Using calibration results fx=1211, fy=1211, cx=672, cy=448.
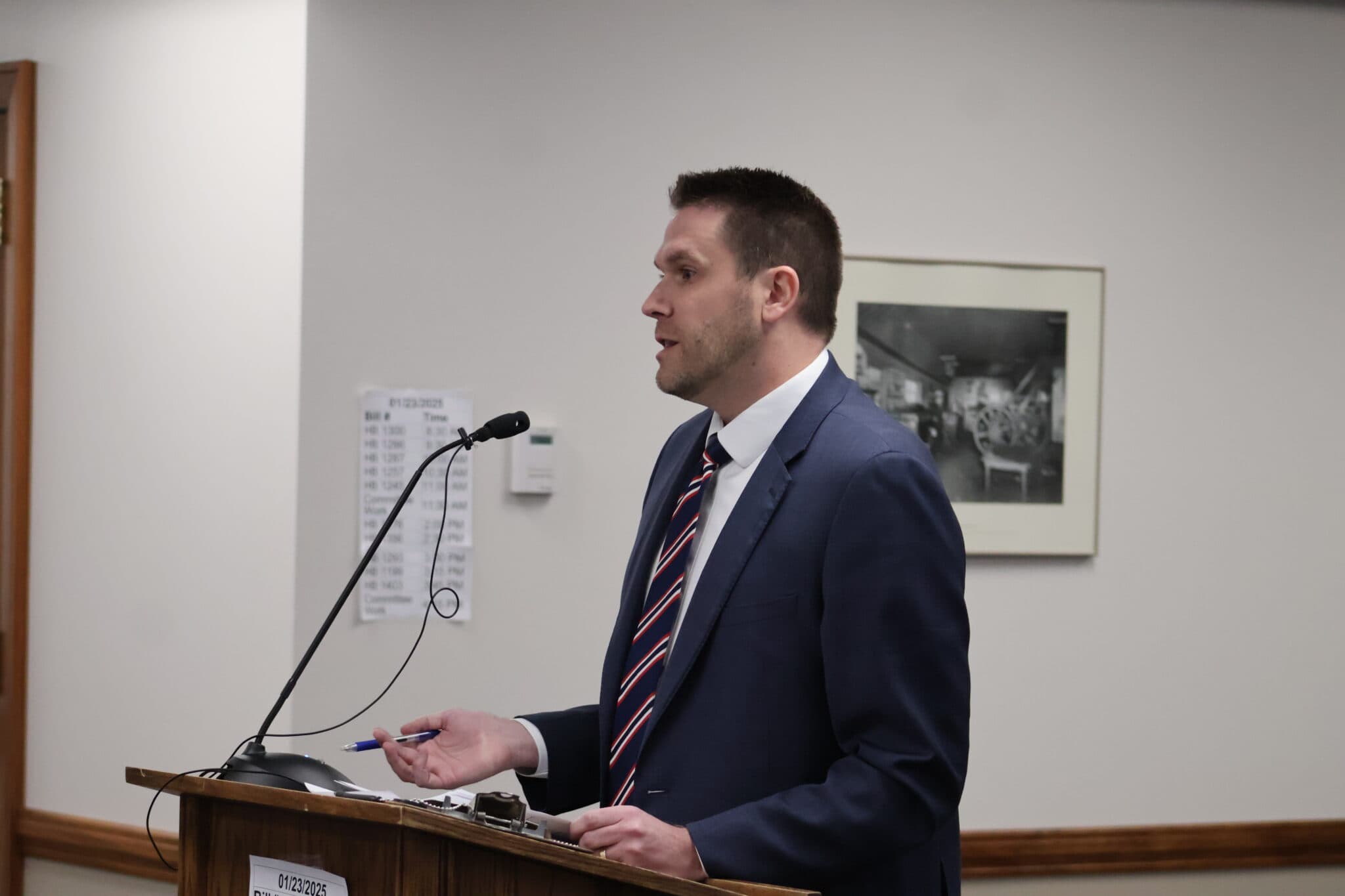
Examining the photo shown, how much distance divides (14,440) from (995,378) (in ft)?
7.98

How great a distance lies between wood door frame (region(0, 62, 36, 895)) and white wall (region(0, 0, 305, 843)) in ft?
0.10

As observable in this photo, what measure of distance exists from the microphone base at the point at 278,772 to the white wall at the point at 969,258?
1302mm

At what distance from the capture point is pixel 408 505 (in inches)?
109

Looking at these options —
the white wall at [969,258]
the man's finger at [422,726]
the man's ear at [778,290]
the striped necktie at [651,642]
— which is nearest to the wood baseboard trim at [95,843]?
the white wall at [969,258]

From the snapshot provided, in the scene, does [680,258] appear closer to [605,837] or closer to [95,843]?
[605,837]

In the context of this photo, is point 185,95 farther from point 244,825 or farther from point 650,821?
point 650,821

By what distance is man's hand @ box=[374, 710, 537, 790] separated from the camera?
154cm

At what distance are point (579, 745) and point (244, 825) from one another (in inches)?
20.2

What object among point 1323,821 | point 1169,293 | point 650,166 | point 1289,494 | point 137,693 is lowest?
point 1323,821

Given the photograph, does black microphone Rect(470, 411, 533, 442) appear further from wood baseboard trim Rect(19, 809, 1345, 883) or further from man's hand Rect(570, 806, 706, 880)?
wood baseboard trim Rect(19, 809, 1345, 883)

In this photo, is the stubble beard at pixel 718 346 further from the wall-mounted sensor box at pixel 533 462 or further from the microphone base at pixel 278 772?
the wall-mounted sensor box at pixel 533 462

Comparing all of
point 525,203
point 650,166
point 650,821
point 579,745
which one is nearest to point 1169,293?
point 650,166

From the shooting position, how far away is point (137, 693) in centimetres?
294

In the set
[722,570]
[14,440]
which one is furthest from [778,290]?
[14,440]
